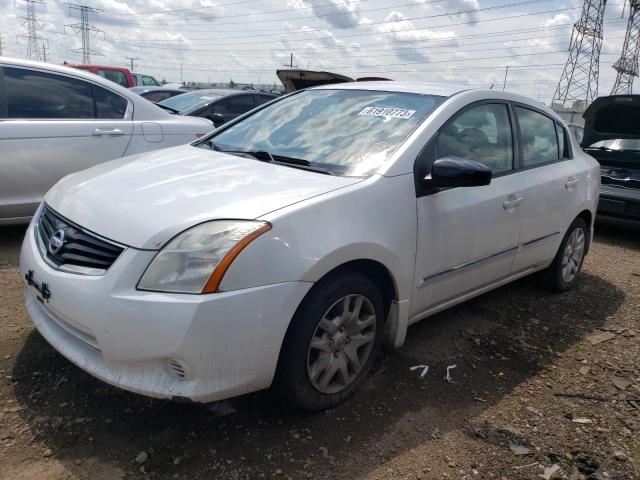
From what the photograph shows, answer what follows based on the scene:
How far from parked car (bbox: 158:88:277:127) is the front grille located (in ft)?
20.1

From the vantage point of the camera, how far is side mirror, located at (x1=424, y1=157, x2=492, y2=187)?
110 inches

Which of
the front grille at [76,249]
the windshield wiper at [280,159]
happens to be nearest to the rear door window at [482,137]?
the windshield wiper at [280,159]

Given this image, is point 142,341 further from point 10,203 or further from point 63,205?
point 10,203

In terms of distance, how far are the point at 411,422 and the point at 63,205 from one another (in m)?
1.97

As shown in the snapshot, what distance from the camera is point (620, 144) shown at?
7434mm

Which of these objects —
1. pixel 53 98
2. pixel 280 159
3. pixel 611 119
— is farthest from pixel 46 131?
pixel 611 119

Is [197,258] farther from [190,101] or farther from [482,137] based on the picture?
[190,101]

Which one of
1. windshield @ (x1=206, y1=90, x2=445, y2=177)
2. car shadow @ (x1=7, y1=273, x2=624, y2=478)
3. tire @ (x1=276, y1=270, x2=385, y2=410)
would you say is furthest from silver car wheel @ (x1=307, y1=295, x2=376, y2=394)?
windshield @ (x1=206, y1=90, x2=445, y2=177)

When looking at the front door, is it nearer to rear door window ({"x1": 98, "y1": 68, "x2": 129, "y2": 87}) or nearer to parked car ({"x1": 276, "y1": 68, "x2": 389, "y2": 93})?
parked car ({"x1": 276, "y1": 68, "x2": 389, "y2": 93})

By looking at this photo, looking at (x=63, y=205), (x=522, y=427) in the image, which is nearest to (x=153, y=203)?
(x=63, y=205)

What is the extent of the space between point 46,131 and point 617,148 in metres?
6.82

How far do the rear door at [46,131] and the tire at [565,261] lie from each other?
383cm

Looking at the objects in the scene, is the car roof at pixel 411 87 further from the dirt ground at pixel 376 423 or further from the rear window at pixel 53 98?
the rear window at pixel 53 98

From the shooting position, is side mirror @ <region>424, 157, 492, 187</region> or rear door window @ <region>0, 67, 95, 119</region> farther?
rear door window @ <region>0, 67, 95, 119</region>
